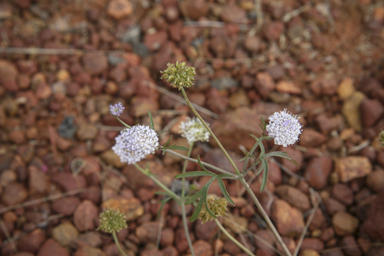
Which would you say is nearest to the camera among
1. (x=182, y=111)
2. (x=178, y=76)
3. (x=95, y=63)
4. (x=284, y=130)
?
(x=178, y=76)

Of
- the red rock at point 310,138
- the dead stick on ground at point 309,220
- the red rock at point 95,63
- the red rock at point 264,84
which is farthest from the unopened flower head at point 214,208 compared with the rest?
the red rock at point 95,63

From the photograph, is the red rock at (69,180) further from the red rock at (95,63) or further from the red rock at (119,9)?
the red rock at (119,9)

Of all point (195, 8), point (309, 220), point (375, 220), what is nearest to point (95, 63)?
point (195, 8)

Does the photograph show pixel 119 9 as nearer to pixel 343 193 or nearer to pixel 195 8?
pixel 195 8

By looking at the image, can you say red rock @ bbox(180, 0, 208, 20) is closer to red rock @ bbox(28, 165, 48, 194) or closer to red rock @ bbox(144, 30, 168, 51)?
red rock @ bbox(144, 30, 168, 51)

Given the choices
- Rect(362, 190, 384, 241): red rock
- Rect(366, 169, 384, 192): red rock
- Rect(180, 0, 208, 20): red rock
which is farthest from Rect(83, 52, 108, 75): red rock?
Rect(362, 190, 384, 241): red rock
